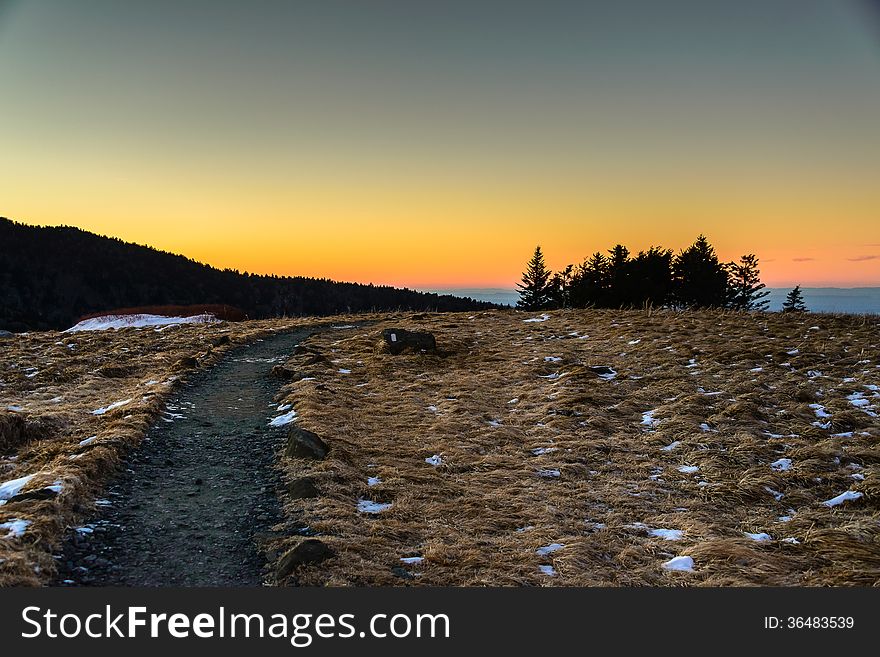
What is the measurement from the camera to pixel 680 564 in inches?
236

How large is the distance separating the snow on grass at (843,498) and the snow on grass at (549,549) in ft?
13.8

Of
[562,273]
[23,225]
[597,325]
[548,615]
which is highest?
[23,225]

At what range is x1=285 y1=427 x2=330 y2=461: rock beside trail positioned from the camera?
9.02m

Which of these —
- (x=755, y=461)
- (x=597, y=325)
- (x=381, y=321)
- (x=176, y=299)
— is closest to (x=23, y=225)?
(x=176, y=299)

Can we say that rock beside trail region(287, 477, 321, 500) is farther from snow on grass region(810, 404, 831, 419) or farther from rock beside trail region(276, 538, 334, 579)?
snow on grass region(810, 404, 831, 419)

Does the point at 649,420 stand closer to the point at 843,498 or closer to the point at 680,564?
the point at 843,498

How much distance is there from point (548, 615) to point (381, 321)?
2519cm

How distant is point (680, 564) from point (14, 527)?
7.52 m

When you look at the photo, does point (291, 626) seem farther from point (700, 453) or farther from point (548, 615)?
point (700, 453)

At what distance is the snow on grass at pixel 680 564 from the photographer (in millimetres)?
5902

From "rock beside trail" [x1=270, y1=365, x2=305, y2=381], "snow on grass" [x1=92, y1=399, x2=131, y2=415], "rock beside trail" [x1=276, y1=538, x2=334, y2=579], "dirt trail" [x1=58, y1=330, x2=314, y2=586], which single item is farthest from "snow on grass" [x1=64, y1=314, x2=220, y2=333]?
"rock beside trail" [x1=276, y1=538, x2=334, y2=579]

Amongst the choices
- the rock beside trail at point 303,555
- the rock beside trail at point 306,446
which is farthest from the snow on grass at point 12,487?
the rock beside trail at point 303,555

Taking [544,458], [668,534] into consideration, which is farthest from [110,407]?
[668,534]

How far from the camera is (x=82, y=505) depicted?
686 centimetres
